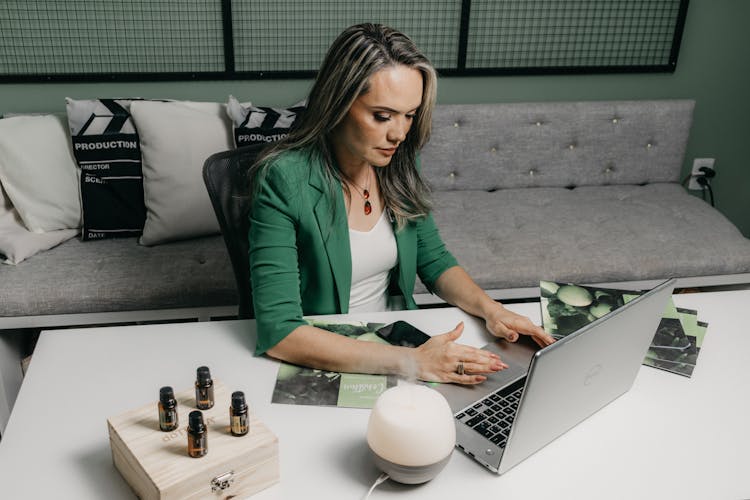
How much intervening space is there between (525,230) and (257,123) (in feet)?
3.29

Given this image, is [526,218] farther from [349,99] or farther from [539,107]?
[349,99]

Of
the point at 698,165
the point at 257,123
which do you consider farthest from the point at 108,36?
the point at 698,165

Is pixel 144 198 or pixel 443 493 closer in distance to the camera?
pixel 443 493

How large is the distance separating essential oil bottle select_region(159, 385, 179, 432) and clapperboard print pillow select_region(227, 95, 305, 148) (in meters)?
1.47

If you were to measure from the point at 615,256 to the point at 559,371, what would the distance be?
4.88ft

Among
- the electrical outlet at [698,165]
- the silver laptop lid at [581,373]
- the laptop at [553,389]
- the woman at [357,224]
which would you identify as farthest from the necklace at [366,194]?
the electrical outlet at [698,165]

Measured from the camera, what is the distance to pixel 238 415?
0.92 metres

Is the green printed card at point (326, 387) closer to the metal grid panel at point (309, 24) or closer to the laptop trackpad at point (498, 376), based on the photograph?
the laptop trackpad at point (498, 376)

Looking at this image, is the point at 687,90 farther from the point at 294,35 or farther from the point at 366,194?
the point at 366,194

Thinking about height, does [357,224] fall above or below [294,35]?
below

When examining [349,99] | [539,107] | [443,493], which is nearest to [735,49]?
[539,107]

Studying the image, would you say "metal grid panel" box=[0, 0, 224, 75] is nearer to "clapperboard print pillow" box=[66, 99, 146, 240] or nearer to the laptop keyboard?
"clapperboard print pillow" box=[66, 99, 146, 240]

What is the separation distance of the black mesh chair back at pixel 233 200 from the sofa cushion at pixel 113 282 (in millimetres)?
631

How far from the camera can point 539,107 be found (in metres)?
2.74
